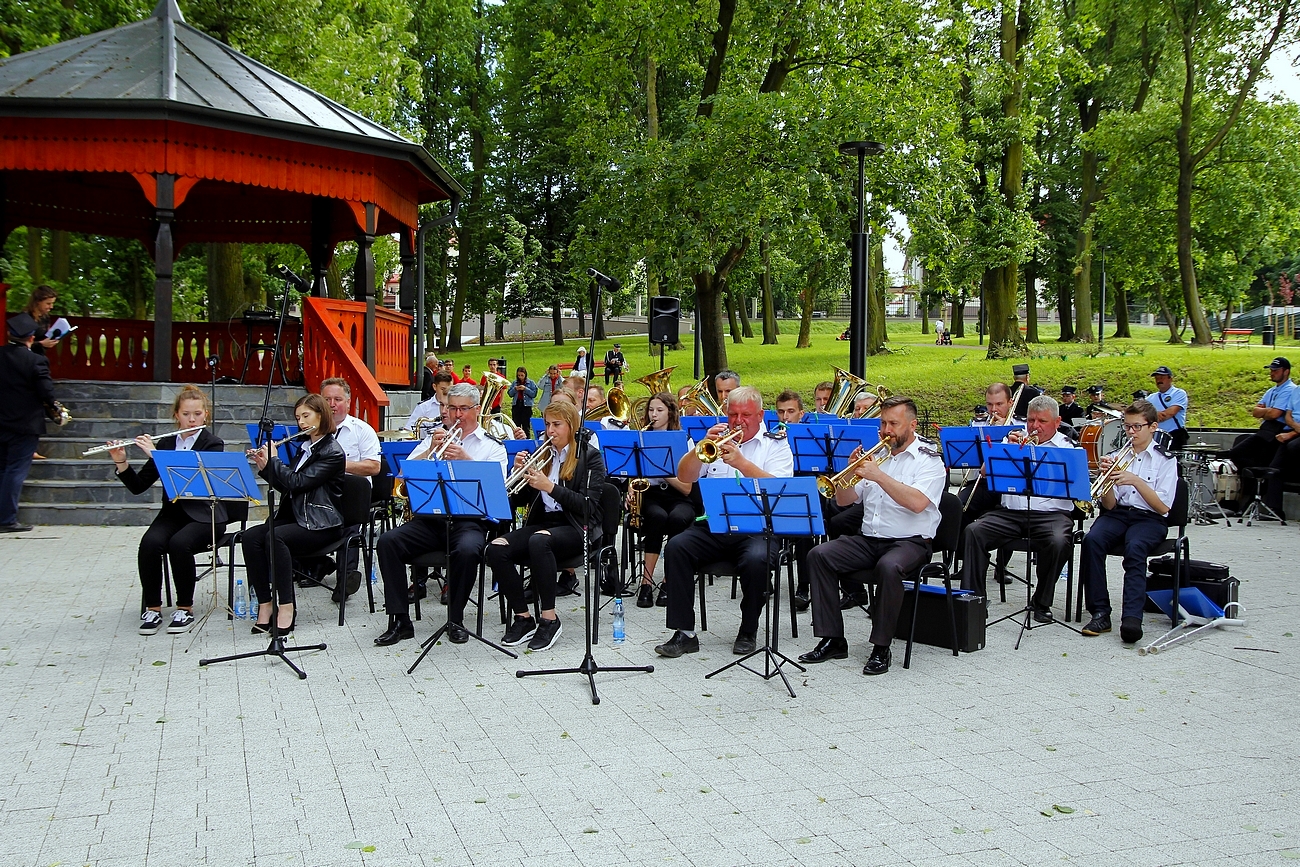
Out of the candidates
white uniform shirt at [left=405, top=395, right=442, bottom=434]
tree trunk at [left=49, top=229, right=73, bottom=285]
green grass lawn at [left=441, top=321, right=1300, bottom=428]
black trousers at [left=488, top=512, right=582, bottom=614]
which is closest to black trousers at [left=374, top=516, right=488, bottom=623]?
black trousers at [left=488, top=512, right=582, bottom=614]

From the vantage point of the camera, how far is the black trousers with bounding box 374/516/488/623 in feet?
25.2

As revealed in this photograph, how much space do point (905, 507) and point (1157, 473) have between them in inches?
94.0

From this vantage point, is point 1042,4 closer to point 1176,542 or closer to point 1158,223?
point 1158,223

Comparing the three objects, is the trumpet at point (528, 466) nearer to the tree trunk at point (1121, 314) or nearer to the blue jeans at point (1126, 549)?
the blue jeans at point (1126, 549)

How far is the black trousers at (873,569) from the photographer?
7.11 metres

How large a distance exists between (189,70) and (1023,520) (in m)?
13.1

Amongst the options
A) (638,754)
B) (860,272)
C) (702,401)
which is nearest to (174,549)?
(638,754)

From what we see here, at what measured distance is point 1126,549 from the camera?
8.15 m

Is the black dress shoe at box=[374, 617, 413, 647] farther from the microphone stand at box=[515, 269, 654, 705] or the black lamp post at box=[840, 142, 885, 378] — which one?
the black lamp post at box=[840, 142, 885, 378]

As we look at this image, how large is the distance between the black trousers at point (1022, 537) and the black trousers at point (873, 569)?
1135 mm

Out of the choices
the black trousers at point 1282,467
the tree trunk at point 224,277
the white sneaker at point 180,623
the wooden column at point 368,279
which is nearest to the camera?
the white sneaker at point 180,623

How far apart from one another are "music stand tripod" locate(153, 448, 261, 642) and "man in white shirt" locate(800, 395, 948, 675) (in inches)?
161

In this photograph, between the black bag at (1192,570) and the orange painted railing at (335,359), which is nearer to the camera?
the black bag at (1192,570)

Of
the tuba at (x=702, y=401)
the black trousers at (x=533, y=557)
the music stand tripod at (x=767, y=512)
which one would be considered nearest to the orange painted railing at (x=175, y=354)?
the tuba at (x=702, y=401)
